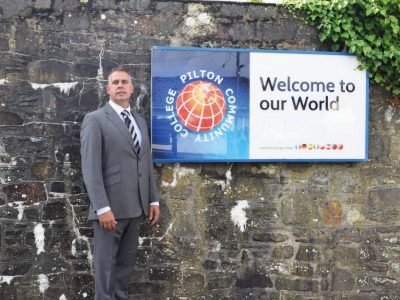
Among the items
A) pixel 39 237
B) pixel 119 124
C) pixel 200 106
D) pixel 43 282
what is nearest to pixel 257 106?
pixel 200 106

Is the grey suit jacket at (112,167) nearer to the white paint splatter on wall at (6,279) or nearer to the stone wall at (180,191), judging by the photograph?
the stone wall at (180,191)

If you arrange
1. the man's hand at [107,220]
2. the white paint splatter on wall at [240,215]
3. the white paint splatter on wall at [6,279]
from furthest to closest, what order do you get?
the white paint splatter on wall at [240,215], the white paint splatter on wall at [6,279], the man's hand at [107,220]

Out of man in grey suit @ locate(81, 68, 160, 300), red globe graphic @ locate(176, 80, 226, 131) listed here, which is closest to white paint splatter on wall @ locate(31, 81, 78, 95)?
man in grey suit @ locate(81, 68, 160, 300)

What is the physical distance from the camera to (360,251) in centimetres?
461

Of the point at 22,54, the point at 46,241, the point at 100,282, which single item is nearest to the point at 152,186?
the point at 100,282

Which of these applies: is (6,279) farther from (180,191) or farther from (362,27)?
(362,27)

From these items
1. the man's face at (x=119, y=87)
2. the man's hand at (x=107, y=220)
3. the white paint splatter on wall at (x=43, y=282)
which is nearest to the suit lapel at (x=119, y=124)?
the man's face at (x=119, y=87)

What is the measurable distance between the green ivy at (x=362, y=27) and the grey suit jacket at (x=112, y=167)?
2.07 meters

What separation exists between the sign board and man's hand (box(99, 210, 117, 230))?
911 mm

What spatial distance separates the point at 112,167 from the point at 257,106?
1.51 m

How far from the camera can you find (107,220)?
347 cm

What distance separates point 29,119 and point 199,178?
1560 mm

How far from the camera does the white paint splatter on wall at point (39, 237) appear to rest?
418 cm

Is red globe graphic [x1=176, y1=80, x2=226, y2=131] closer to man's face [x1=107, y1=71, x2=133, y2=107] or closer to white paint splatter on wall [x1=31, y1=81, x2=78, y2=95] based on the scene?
man's face [x1=107, y1=71, x2=133, y2=107]
